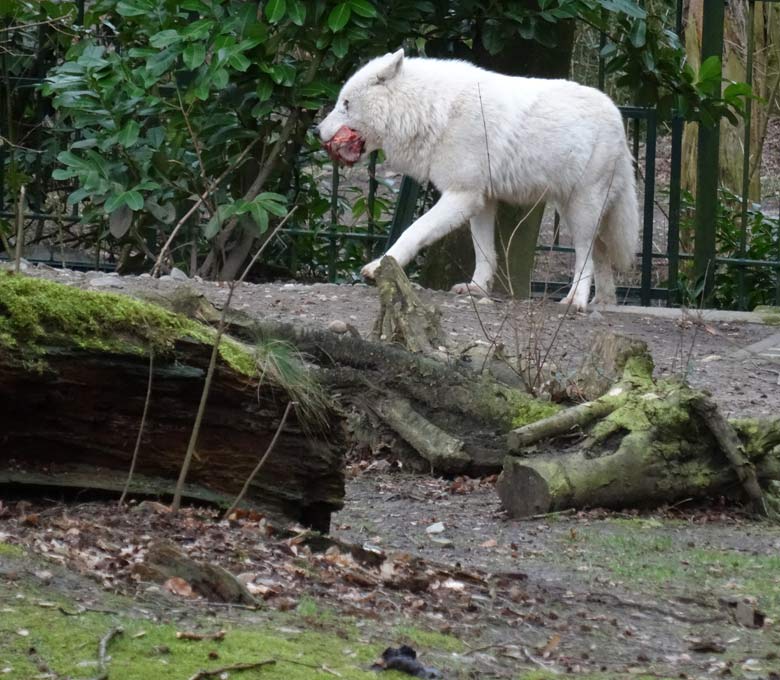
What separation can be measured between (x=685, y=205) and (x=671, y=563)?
9.00m

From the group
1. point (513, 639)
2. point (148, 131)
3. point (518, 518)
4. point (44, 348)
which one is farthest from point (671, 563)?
point (148, 131)

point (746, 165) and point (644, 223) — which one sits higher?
point (746, 165)

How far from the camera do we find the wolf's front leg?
31.1ft

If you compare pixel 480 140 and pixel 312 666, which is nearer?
pixel 312 666

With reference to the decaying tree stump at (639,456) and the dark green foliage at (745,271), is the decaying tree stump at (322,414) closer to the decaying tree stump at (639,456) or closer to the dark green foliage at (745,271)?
the decaying tree stump at (639,456)

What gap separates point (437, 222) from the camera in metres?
9.52

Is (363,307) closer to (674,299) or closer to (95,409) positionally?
(674,299)

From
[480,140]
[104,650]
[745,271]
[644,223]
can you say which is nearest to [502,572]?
[104,650]

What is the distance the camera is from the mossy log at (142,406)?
13.4ft

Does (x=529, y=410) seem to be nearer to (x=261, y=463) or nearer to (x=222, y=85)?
(x=261, y=463)

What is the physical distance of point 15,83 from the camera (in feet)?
37.5

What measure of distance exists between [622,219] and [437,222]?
5.15 feet

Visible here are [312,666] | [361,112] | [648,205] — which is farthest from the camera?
[648,205]

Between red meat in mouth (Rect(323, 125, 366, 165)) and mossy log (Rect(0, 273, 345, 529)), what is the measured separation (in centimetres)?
546
